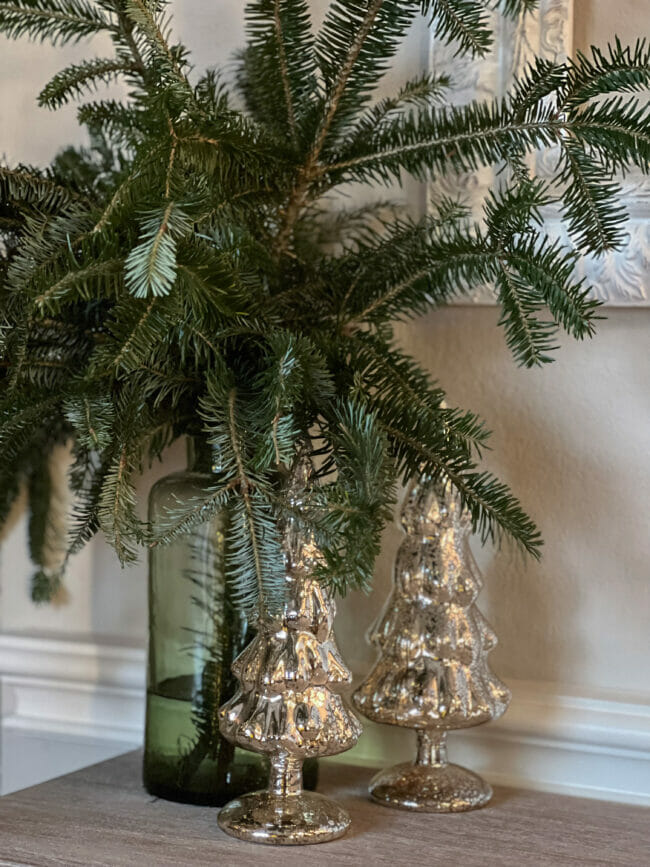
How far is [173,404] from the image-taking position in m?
0.70

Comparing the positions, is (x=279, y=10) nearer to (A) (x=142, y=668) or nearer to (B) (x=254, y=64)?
(B) (x=254, y=64)

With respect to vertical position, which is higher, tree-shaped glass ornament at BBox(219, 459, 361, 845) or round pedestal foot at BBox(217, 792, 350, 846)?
Answer: tree-shaped glass ornament at BBox(219, 459, 361, 845)

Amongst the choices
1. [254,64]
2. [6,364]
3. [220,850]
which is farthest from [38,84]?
[220,850]

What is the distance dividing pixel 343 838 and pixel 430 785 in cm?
10

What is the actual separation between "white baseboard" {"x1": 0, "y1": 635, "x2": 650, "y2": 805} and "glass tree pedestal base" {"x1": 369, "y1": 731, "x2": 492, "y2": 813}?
0.07 m

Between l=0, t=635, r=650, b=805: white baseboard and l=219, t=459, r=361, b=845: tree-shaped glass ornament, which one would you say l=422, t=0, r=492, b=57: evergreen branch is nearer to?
l=219, t=459, r=361, b=845: tree-shaped glass ornament

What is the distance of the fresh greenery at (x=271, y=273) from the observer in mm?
589

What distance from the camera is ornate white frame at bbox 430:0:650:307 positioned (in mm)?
799

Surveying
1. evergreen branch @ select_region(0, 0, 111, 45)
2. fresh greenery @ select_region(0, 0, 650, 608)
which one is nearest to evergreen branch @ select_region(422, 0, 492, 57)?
fresh greenery @ select_region(0, 0, 650, 608)

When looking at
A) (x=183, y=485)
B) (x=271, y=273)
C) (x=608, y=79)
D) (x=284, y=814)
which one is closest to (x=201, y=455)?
(x=183, y=485)

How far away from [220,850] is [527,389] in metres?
0.42

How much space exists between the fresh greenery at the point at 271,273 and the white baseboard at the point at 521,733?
8.3 inches

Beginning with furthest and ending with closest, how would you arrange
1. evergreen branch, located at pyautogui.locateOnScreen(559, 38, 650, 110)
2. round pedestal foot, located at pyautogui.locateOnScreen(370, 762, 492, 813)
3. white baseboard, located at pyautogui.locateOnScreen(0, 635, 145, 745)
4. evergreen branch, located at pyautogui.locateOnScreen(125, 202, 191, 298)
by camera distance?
white baseboard, located at pyautogui.locateOnScreen(0, 635, 145, 745) < round pedestal foot, located at pyautogui.locateOnScreen(370, 762, 492, 813) < evergreen branch, located at pyautogui.locateOnScreen(559, 38, 650, 110) < evergreen branch, located at pyautogui.locateOnScreen(125, 202, 191, 298)

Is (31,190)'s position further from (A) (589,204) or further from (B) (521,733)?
(B) (521,733)
